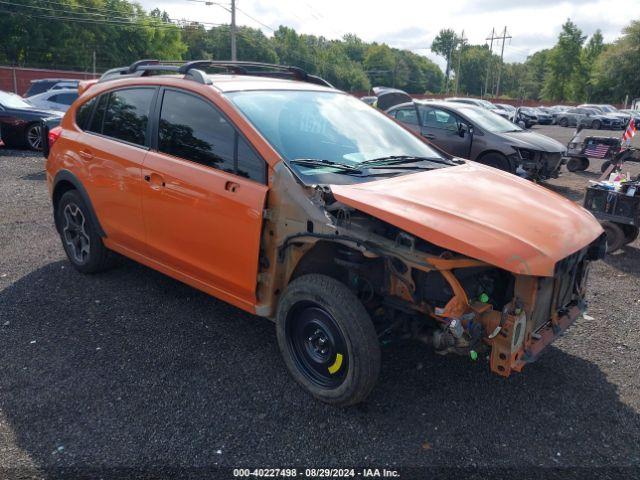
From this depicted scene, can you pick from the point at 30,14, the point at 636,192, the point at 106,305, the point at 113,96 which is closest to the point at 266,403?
the point at 106,305

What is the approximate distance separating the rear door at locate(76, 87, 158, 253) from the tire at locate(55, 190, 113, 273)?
0.29 meters

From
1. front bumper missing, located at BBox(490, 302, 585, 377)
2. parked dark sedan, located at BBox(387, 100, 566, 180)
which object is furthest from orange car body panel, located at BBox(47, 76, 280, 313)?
parked dark sedan, located at BBox(387, 100, 566, 180)

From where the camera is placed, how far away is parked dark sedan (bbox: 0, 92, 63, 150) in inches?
512

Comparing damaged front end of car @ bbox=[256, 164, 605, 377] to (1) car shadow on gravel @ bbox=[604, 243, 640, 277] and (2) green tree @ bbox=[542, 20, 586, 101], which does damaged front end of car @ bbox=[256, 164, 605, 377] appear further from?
(2) green tree @ bbox=[542, 20, 586, 101]

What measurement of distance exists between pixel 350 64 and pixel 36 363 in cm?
11649

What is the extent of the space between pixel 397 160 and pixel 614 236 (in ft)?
13.3

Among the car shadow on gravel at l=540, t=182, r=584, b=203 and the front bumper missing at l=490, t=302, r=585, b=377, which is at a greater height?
the front bumper missing at l=490, t=302, r=585, b=377

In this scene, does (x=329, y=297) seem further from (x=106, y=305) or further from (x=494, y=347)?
(x=106, y=305)

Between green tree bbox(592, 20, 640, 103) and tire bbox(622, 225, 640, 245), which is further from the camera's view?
green tree bbox(592, 20, 640, 103)

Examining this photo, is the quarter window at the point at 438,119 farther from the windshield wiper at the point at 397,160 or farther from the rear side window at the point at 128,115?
the rear side window at the point at 128,115

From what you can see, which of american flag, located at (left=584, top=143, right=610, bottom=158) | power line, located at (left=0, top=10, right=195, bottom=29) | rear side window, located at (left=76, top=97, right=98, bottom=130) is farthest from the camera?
power line, located at (left=0, top=10, right=195, bottom=29)

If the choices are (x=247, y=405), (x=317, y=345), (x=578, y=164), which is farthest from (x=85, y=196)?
(x=578, y=164)

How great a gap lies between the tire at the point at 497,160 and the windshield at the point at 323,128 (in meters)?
6.07

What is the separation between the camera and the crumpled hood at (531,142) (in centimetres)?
1003
